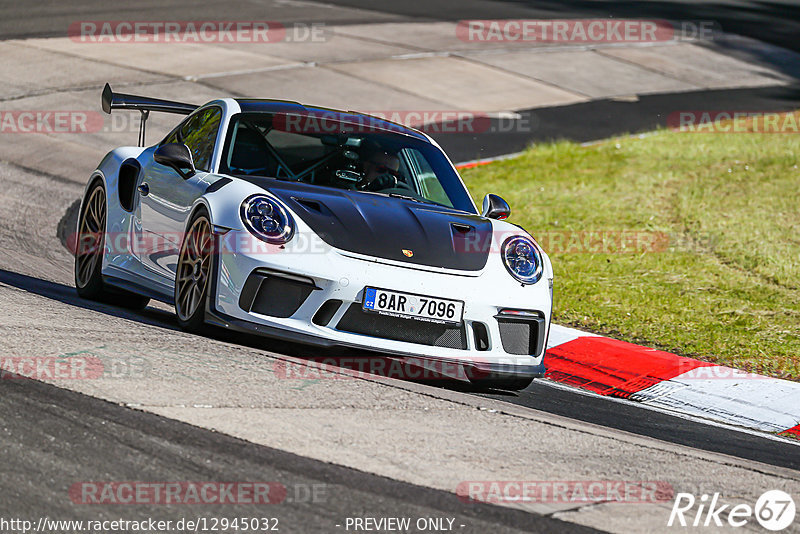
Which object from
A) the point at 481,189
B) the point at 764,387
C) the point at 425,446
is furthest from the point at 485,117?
the point at 425,446

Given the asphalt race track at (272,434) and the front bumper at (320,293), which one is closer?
the asphalt race track at (272,434)

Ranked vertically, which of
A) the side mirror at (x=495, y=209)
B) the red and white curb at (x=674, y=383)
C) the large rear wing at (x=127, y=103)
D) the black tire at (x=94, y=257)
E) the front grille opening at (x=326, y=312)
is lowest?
the red and white curb at (x=674, y=383)

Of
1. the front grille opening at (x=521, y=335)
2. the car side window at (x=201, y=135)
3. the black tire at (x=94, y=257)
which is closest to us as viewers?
the front grille opening at (x=521, y=335)

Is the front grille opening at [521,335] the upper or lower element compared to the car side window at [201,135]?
lower

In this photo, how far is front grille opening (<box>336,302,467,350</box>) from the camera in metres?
6.03

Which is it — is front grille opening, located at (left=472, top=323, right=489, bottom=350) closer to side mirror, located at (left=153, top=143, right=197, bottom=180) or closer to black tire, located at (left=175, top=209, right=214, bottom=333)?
black tire, located at (left=175, top=209, right=214, bottom=333)

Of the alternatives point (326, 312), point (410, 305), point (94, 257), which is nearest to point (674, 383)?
point (410, 305)

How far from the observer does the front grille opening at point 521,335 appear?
6.39m

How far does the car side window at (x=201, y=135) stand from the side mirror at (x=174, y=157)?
164mm

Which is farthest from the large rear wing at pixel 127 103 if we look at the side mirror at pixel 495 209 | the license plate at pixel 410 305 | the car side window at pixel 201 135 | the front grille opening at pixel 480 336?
the front grille opening at pixel 480 336

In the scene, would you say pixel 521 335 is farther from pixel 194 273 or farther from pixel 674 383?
pixel 194 273

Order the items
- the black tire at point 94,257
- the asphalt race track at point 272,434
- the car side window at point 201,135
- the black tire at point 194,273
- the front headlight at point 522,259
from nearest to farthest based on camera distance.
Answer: the asphalt race track at point 272,434, the black tire at point 194,273, the front headlight at point 522,259, the car side window at point 201,135, the black tire at point 94,257

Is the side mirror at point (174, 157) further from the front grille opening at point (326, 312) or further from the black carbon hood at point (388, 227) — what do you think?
the front grille opening at point (326, 312)

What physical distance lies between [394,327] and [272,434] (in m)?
1.53
